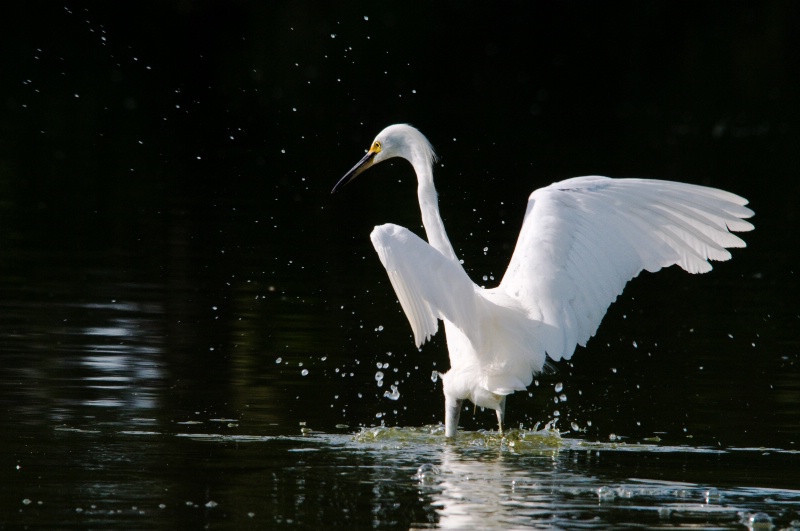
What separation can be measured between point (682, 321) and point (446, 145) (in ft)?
50.8

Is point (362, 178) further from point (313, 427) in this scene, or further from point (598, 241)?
point (313, 427)

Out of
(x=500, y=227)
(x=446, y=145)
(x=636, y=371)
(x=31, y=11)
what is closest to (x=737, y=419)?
(x=636, y=371)

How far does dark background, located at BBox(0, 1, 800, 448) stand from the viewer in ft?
37.1

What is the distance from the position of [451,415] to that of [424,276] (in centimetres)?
117

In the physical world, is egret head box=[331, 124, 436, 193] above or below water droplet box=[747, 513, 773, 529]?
above

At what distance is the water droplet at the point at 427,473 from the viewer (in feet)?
26.5

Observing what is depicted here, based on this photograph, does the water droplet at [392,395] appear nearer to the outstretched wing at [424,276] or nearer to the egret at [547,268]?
the egret at [547,268]

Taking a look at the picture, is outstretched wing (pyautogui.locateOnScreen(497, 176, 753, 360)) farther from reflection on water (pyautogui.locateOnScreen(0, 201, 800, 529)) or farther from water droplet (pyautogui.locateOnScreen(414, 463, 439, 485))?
water droplet (pyautogui.locateOnScreen(414, 463, 439, 485))

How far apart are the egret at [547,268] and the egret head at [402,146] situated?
1.48ft

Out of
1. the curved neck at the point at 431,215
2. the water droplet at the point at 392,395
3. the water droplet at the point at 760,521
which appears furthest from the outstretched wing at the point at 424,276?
the water droplet at the point at 760,521

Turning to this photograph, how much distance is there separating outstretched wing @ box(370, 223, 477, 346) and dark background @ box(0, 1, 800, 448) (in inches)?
51.8

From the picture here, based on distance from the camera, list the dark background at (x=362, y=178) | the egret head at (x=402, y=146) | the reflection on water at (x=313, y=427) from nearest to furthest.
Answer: the reflection on water at (x=313, y=427), the egret head at (x=402, y=146), the dark background at (x=362, y=178)

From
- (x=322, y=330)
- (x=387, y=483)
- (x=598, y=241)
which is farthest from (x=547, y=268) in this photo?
(x=322, y=330)

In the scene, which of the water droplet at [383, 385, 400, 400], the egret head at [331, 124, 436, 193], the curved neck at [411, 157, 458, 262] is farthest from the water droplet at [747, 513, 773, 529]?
the egret head at [331, 124, 436, 193]
